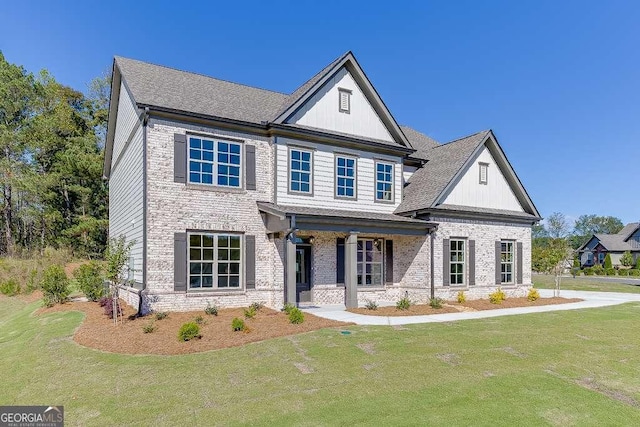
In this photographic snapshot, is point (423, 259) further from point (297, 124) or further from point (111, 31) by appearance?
point (111, 31)

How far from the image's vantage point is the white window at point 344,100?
16578 mm

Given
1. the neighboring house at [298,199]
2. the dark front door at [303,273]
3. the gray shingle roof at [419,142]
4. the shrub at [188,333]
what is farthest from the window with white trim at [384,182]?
the shrub at [188,333]

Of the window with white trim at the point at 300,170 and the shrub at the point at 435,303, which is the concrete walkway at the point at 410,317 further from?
the window with white trim at the point at 300,170

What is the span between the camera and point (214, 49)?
24.6 m

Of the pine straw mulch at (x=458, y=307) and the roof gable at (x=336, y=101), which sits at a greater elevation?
the roof gable at (x=336, y=101)

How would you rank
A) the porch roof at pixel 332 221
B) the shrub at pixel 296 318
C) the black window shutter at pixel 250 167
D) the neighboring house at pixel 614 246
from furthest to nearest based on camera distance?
the neighboring house at pixel 614 246
the black window shutter at pixel 250 167
the porch roof at pixel 332 221
the shrub at pixel 296 318

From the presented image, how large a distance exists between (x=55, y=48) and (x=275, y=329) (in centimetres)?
2028

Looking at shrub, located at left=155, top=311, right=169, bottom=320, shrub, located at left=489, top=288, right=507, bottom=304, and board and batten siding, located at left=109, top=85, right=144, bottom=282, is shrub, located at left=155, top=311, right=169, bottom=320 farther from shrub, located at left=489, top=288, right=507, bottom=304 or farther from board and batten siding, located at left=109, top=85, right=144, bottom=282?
shrub, located at left=489, top=288, right=507, bottom=304

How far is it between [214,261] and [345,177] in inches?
250

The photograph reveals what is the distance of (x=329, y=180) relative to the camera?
16.0m

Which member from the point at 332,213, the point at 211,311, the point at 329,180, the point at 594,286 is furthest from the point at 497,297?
the point at 594,286

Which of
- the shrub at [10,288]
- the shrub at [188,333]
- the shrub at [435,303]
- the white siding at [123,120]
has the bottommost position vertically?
the shrub at [10,288]

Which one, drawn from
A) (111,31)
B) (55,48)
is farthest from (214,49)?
(55,48)

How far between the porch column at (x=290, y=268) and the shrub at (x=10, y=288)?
18.4 metres
